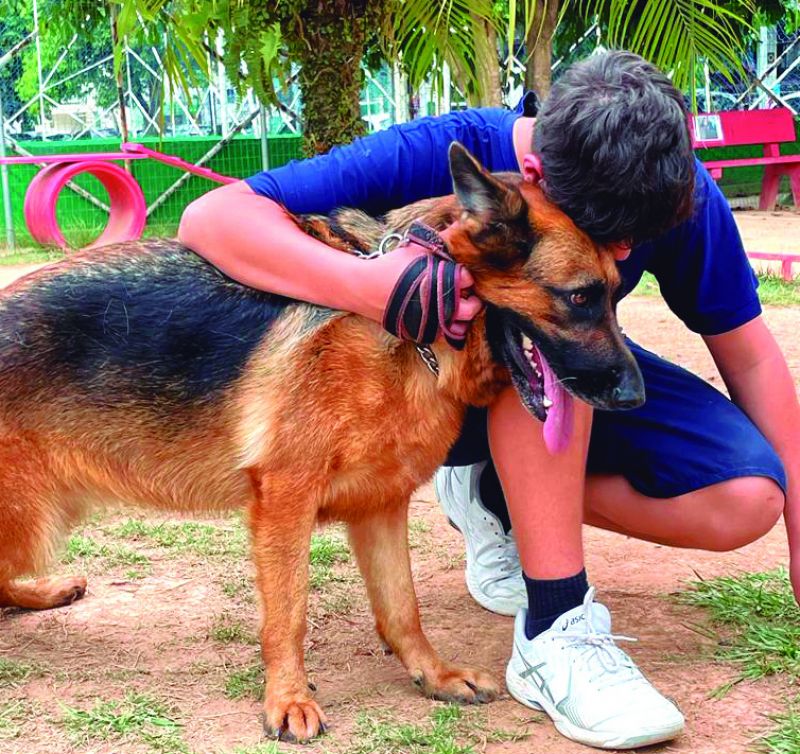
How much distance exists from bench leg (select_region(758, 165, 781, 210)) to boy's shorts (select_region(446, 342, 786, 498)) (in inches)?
557

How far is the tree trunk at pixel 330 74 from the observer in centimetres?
634

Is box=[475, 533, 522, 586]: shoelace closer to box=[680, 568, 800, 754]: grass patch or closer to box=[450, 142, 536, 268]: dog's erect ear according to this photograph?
box=[680, 568, 800, 754]: grass patch

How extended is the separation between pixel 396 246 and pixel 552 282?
437mm

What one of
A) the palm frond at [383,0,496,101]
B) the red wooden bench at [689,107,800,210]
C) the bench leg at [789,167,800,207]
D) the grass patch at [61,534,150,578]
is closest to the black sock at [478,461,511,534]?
the grass patch at [61,534,150,578]

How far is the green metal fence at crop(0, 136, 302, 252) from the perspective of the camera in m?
13.7

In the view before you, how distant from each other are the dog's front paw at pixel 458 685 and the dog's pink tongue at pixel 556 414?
644 millimetres

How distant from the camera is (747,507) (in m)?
2.90

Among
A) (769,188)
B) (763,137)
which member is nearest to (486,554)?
(763,137)

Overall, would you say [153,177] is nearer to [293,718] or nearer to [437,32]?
[437,32]

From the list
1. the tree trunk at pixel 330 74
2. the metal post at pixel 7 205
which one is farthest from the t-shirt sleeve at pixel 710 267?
the metal post at pixel 7 205

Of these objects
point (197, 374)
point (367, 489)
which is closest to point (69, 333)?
point (197, 374)

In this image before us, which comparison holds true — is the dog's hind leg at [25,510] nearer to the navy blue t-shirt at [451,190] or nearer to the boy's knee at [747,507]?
the navy blue t-shirt at [451,190]

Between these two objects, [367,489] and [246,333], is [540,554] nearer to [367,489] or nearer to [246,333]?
[367,489]

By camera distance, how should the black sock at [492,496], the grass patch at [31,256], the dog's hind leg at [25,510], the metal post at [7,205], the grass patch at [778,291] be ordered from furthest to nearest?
the metal post at [7,205] → the grass patch at [31,256] → the grass patch at [778,291] → the black sock at [492,496] → the dog's hind leg at [25,510]
